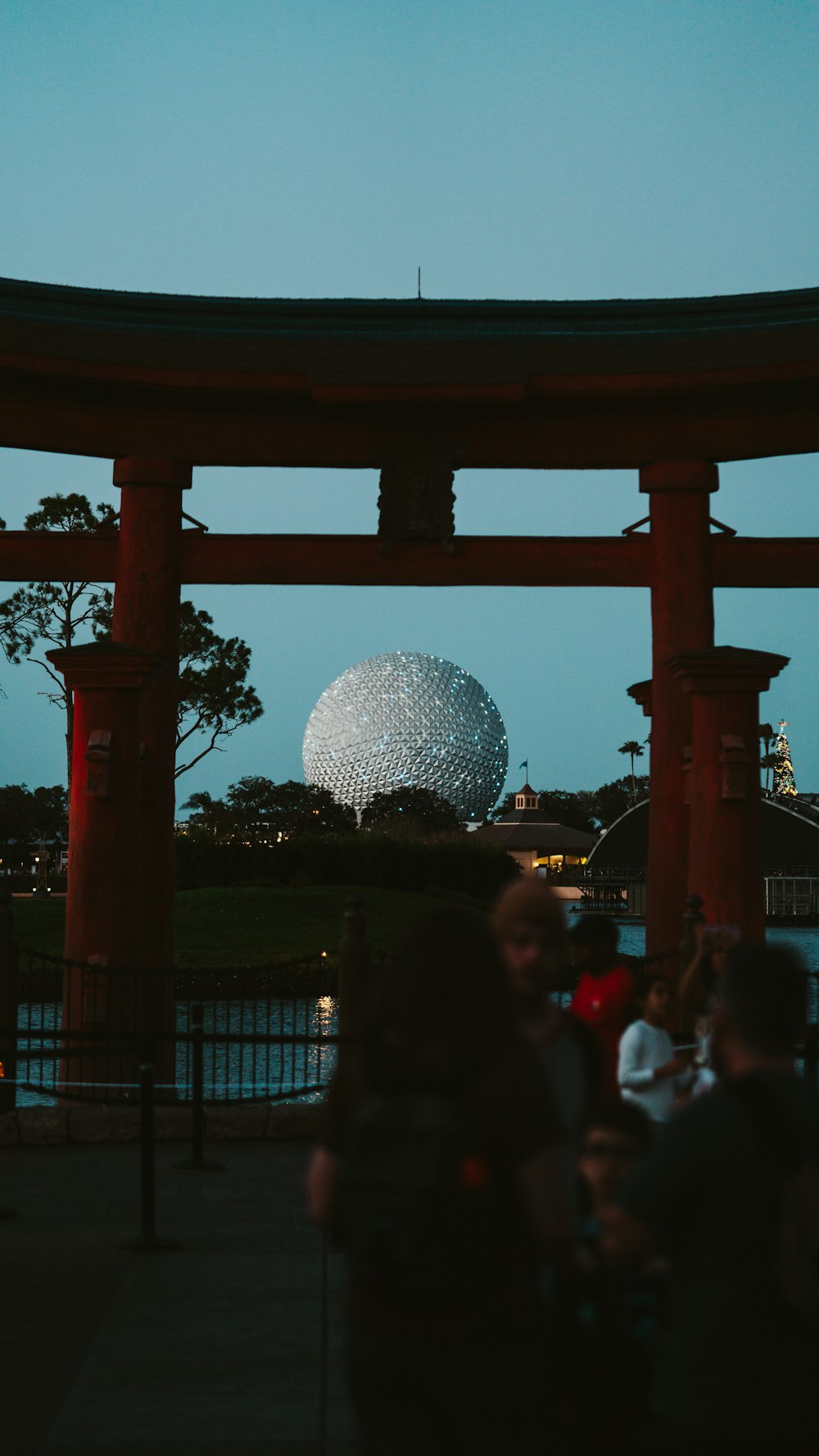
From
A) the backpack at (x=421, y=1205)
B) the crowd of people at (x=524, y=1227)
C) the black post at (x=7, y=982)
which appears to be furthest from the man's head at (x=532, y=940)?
the black post at (x=7, y=982)

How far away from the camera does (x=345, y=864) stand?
4494cm

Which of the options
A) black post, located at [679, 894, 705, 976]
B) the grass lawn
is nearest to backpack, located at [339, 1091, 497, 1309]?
black post, located at [679, 894, 705, 976]

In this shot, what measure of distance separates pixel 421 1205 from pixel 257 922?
34.0m

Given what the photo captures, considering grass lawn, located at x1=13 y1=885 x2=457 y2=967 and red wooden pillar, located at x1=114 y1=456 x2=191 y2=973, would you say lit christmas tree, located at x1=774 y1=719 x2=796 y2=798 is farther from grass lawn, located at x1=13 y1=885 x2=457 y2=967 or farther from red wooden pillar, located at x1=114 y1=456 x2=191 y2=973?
red wooden pillar, located at x1=114 y1=456 x2=191 y2=973

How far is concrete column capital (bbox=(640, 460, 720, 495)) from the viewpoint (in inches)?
584

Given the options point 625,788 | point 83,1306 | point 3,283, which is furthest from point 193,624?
point 625,788

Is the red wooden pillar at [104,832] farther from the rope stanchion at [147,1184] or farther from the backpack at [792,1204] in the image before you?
the backpack at [792,1204]

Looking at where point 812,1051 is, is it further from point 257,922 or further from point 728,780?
point 257,922

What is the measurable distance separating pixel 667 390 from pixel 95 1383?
36.5 ft

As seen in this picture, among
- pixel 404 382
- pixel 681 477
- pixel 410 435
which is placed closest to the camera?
pixel 404 382

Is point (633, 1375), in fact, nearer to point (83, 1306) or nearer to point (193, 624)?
point (83, 1306)

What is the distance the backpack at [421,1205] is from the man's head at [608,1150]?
0.95m

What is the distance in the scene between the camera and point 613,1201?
10.1 ft

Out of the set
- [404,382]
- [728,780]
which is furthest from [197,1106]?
[404,382]
